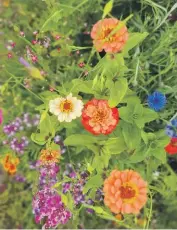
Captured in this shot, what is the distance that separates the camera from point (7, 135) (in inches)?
43.6

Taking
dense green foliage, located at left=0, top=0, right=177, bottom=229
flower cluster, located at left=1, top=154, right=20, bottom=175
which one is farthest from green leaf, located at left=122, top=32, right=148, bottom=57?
flower cluster, located at left=1, top=154, right=20, bottom=175

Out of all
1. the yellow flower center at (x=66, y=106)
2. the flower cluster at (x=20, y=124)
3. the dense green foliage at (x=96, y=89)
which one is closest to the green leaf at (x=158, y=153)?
the dense green foliage at (x=96, y=89)

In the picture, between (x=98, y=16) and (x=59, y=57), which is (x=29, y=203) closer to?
(x=59, y=57)

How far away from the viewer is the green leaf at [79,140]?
903 millimetres

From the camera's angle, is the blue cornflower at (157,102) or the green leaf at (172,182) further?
the green leaf at (172,182)

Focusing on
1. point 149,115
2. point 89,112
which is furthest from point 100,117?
point 149,115

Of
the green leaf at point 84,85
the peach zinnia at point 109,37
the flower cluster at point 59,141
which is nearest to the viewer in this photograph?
the peach zinnia at point 109,37

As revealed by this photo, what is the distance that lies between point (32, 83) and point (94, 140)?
1.05 feet

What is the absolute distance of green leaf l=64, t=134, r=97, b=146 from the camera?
903 millimetres

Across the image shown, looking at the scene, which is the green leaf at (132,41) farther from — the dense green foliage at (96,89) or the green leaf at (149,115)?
the green leaf at (149,115)

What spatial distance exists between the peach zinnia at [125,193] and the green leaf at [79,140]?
141mm

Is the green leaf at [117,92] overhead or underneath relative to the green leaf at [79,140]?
overhead

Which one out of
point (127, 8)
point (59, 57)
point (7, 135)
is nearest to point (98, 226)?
point (7, 135)

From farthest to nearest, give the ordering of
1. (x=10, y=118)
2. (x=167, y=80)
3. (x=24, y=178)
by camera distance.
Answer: (x=24, y=178), (x=10, y=118), (x=167, y=80)
